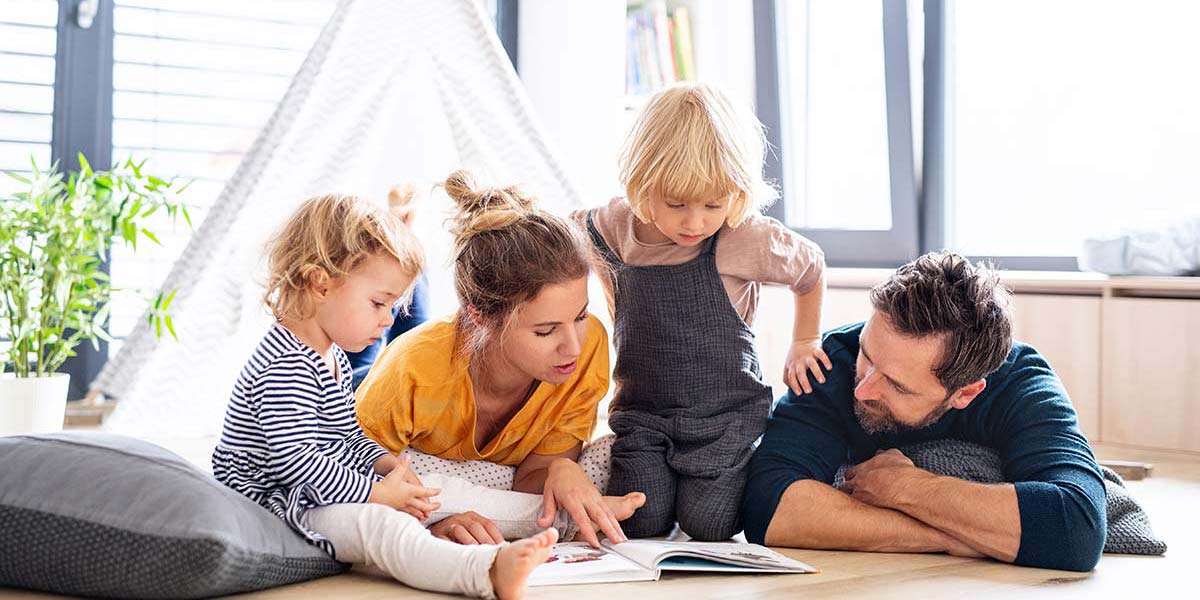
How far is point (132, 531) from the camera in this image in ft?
4.61

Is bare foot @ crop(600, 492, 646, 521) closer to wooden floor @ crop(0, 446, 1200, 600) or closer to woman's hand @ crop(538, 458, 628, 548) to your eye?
woman's hand @ crop(538, 458, 628, 548)

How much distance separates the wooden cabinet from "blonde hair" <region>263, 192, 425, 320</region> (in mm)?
1955

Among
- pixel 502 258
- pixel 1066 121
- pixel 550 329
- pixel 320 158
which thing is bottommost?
pixel 550 329

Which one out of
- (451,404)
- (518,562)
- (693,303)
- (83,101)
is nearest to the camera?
(518,562)

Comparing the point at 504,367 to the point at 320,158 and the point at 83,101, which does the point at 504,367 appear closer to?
the point at 320,158

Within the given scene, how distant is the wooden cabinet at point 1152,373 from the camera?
9.36 ft

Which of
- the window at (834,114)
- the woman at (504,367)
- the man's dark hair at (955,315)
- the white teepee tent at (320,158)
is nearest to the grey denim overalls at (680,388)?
the woman at (504,367)

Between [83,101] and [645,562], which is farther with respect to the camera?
[83,101]

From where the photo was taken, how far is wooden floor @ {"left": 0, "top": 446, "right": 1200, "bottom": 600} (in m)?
1.49

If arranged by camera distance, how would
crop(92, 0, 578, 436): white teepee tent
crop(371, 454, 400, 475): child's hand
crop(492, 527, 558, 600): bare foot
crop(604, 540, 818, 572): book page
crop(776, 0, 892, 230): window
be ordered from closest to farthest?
crop(492, 527, 558, 600): bare foot
crop(604, 540, 818, 572): book page
crop(371, 454, 400, 475): child's hand
crop(92, 0, 578, 436): white teepee tent
crop(776, 0, 892, 230): window

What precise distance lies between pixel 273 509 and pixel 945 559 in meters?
0.92

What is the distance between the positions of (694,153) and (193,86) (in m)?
2.28

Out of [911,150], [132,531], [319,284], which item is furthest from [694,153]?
[911,150]

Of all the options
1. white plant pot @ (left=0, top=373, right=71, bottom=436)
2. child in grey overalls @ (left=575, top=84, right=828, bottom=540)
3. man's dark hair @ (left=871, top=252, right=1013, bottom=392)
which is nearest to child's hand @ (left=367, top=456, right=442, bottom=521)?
child in grey overalls @ (left=575, top=84, right=828, bottom=540)
